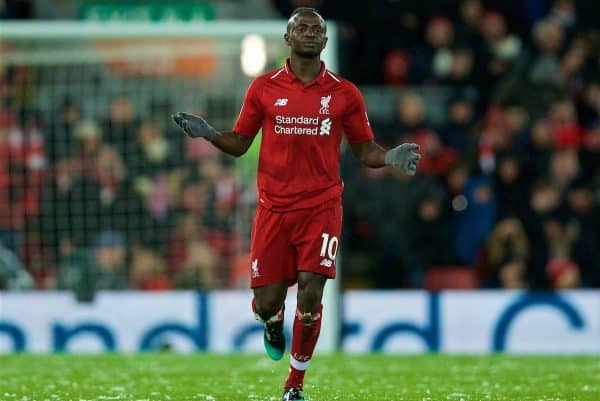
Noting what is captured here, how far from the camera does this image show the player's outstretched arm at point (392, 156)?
8.05 metres

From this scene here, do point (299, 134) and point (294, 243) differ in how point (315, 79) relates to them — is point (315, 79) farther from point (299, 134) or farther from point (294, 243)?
point (294, 243)

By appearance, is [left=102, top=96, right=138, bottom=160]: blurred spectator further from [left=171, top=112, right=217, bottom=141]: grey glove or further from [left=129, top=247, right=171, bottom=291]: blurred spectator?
[left=171, top=112, right=217, bottom=141]: grey glove

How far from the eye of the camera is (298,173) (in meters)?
8.31

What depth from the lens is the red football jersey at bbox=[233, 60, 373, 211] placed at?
8.31 meters

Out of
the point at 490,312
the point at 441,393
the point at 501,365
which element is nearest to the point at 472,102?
the point at 490,312

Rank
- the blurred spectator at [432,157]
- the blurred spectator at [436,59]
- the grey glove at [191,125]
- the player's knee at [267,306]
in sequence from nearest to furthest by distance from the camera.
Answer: the grey glove at [191,125]
the player's knee at [267,306]
the blurred spectator at [432,157]
the blurred spectator at [436,59]

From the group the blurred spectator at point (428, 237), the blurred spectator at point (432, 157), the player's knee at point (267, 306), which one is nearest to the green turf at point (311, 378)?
the player's knee at point (267, 306)

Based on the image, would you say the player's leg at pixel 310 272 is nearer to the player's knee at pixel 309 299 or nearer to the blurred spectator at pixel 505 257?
the player's knee at pixel 309 299

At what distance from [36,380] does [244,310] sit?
4218mm

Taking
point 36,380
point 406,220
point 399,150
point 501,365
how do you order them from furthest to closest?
point 406,220
point 501,365
point 36,380
point 399,150

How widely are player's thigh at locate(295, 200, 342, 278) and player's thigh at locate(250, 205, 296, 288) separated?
93mm

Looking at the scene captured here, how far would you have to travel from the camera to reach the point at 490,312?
1444 centimetres

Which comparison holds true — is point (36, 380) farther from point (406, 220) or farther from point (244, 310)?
point (406, 220)

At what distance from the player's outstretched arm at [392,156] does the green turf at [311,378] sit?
153cm
